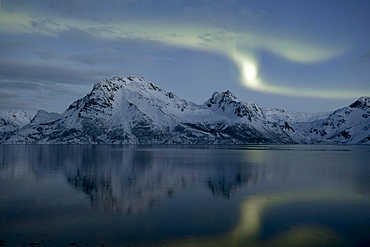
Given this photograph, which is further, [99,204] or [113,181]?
[113,181]

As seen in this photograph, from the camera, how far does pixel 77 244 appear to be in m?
21.5

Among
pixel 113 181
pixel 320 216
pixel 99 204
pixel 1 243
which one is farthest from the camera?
pixel 113 181

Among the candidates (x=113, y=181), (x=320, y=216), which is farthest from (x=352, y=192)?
(x=113, y=181)

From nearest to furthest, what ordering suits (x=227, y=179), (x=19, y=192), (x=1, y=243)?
(x=1, y=243) < (x=19, y=192) < (x=227, y=179)

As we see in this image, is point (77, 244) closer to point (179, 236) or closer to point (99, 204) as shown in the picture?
point (179, 236)

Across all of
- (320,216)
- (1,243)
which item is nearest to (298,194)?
(320,216)

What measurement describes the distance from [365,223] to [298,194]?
14099 millimetres

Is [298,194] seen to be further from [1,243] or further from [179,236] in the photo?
[1,243]

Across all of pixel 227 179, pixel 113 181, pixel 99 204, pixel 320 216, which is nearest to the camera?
pixel 320 216

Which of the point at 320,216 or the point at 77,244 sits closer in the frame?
the point at 77,244

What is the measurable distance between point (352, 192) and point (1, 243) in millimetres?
41273

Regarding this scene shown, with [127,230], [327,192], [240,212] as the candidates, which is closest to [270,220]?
[240,212]

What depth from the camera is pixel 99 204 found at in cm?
3444

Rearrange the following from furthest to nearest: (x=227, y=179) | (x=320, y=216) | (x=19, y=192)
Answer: (x=227, y=179)
(x=19, y=192)
(x=320, y=216)
